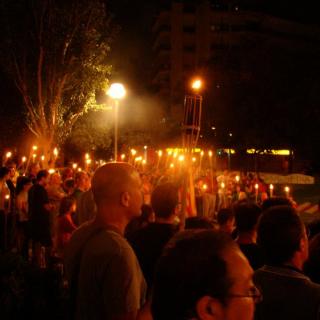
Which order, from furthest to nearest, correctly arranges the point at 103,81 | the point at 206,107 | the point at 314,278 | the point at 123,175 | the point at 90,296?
the point at 206,107 → the point at 103,81 → the point at 314,278 → the point at 123,175 → the point at 90,296

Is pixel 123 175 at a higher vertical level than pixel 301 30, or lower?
lower

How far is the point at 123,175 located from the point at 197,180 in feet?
37.4

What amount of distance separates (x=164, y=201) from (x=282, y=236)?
1.74 m

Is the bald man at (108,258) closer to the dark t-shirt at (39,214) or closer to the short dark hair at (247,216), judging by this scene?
the short dark hair at (247,216)

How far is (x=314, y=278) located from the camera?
3314 millimetres

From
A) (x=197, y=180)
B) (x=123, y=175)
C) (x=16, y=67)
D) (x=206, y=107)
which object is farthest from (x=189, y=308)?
(x=206, y=107)

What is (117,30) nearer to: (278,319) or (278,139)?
(278,139)

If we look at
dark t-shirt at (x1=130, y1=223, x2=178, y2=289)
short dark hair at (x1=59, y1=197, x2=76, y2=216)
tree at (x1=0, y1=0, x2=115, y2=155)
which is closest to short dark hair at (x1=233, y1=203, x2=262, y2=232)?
dark t-shirt at (x1=130, y1=223, x2=178, y2=289)

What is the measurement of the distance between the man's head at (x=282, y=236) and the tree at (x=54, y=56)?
17.5m

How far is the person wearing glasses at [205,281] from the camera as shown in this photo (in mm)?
1550

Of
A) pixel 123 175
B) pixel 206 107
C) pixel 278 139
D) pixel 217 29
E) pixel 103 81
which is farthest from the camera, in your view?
pixel 217 29

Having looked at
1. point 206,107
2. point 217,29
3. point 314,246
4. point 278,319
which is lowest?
point 278,319

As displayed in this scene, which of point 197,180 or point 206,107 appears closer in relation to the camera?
point 197,180

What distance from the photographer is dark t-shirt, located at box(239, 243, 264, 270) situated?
3.85m
